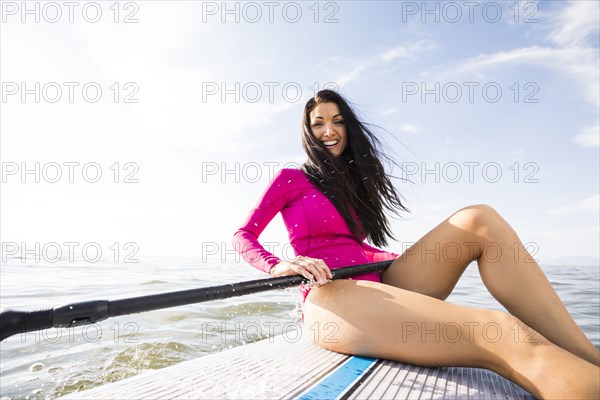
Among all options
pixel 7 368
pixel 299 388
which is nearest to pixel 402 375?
pixel 299 388

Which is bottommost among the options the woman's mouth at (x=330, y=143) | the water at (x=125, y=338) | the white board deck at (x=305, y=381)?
the water at (x=125, y=338)

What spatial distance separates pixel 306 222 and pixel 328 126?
2.77ft

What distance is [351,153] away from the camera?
287cm

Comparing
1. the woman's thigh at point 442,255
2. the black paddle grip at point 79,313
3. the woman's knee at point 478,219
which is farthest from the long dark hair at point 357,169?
the black paddle grip at point 79,313

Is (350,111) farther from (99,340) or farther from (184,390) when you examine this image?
(99,340)

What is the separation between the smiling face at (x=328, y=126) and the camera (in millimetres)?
2762

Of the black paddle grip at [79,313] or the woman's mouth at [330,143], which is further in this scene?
the woman's mouth at [330,143]

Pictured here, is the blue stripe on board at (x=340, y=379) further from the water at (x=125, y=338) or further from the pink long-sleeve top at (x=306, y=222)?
the water at (x=125, y=338)

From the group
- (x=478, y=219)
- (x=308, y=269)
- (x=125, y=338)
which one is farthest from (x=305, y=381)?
(x=125, y=338)

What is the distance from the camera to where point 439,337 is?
61.2 inches

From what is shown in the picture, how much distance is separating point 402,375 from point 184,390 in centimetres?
85

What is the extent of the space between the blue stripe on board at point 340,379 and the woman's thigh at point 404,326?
3.2 inches

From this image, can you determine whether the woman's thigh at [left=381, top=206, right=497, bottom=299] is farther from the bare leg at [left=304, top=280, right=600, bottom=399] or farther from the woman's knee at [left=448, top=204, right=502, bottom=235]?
the bare leg at [left=304, top=280, right=600, bottom=399]

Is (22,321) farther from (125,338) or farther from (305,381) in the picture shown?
(125,338)
